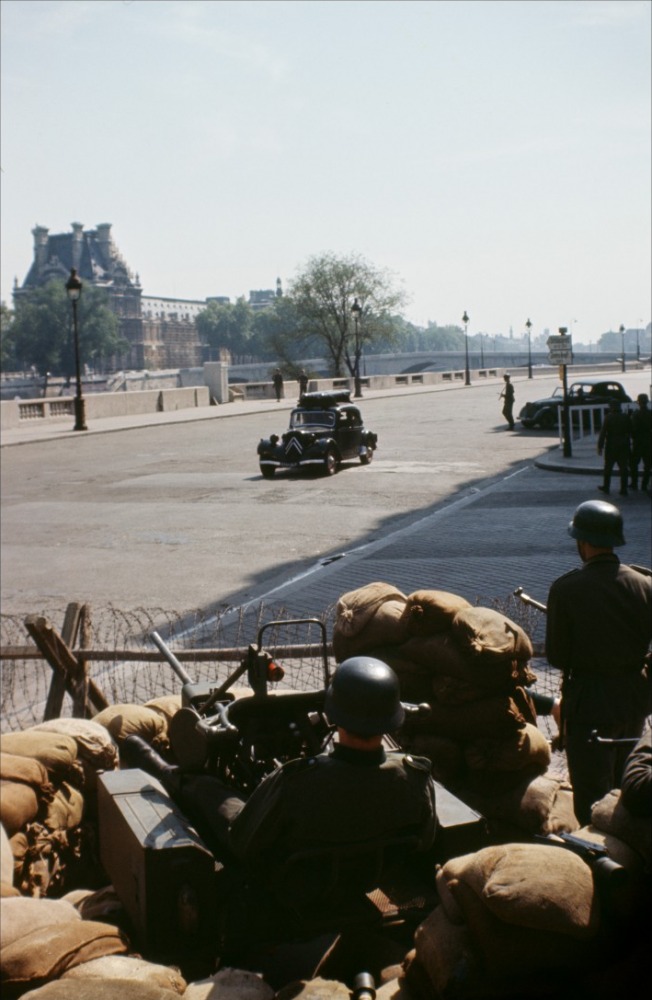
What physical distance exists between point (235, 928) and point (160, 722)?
2.47 metres

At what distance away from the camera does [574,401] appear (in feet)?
115

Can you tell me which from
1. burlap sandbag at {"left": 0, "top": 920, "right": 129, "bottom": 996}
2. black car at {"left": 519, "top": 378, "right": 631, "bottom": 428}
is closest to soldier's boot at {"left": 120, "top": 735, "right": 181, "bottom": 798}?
burlap sandbag at {"left": 0, "top": 920, "right": 129, "bottom": 996}

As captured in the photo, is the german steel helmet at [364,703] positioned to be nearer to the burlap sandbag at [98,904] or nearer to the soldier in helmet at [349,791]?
the soldier in helmet at [349,791]

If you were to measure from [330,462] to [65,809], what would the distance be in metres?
20.8

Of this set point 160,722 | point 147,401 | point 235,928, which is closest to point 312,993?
point 235,928

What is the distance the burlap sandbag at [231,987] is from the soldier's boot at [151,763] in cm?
109

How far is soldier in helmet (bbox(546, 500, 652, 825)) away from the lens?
5.39 meters

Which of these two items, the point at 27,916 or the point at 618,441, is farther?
the point at 618,441

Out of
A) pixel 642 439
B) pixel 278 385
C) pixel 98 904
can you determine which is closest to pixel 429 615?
pixel 98 904

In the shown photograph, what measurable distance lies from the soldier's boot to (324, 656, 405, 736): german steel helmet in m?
1.36

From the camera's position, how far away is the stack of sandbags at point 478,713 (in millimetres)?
5590

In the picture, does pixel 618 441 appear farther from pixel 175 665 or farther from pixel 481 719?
pixel 175 665

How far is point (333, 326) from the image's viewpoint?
3964 inches

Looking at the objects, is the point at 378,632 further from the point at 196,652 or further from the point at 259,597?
the point at 259,597
